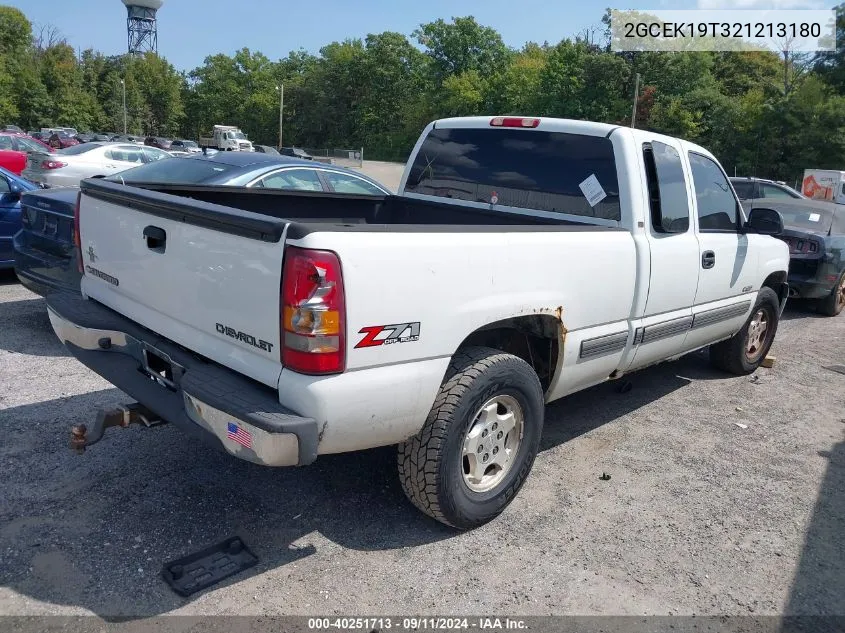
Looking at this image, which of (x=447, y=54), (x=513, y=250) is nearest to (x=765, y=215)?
(x=513, y=250)

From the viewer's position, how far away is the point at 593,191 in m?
4.41

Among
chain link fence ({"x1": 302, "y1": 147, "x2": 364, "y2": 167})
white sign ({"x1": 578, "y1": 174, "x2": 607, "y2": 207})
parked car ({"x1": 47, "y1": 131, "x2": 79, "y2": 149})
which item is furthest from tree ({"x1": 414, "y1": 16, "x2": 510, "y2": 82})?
white sign ({"x1": 578, "y1": 174, "x2": 607, "y2": 207})

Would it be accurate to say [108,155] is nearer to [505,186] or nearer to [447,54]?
[505,186]

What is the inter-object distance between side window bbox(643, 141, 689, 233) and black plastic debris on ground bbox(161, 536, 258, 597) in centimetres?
303

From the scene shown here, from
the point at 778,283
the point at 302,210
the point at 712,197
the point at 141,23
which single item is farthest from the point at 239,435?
the point at 141,23

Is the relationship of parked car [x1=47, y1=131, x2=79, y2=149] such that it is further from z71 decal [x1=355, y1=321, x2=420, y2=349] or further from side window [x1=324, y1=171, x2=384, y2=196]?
z71 decal [x1=355, y1=321, x2=420, y2=349]

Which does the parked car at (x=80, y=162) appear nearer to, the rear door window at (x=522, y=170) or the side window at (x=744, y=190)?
the rear door window at (x=522, y=170)

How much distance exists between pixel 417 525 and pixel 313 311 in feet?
4.87

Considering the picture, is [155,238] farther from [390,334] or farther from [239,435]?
[390,334]

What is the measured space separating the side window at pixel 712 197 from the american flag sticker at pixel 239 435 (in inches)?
141

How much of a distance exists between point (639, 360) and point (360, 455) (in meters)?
1.90

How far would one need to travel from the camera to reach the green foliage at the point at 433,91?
42375mm

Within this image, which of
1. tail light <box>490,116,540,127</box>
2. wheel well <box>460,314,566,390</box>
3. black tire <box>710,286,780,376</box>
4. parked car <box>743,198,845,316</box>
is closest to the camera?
wheel well <box>460,314,566,390</box>

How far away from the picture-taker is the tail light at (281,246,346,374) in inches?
106
